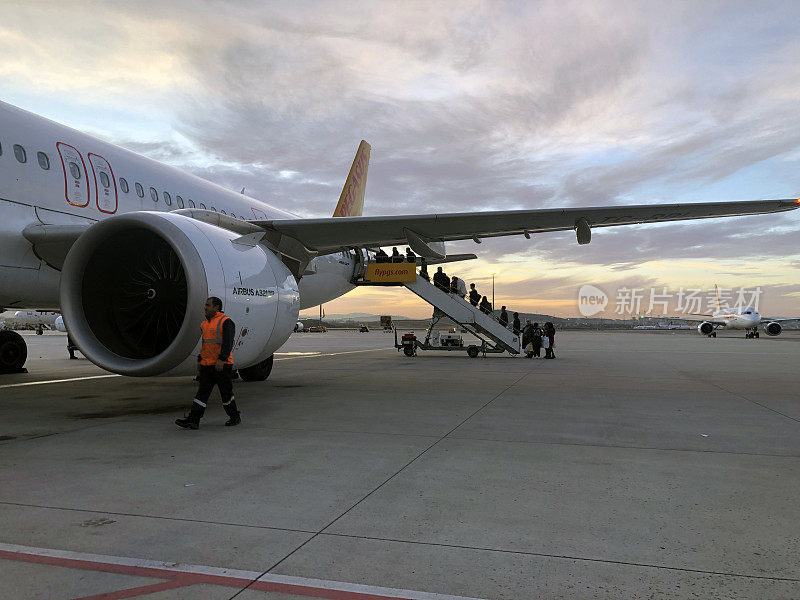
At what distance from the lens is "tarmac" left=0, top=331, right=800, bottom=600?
2.58m

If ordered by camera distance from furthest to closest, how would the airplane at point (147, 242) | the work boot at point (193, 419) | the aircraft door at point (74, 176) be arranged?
the aircraft door at point (74, 176), the airplane at point (147, 242), the work boot at point (193, 419)

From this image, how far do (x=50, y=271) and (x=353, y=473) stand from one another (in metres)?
5.51

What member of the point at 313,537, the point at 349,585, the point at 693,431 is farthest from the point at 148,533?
the point at 693,431

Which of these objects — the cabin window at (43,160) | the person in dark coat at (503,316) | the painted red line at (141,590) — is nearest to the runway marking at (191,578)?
the painted red line at (141,590)

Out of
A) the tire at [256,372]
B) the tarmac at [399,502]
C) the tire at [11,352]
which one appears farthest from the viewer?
the tire at [11,352]

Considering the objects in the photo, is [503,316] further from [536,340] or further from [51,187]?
[51,187]

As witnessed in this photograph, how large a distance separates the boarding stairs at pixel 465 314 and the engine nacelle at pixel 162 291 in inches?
448

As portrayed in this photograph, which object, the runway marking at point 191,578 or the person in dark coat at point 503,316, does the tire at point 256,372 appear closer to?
the runway marking at point 191,578

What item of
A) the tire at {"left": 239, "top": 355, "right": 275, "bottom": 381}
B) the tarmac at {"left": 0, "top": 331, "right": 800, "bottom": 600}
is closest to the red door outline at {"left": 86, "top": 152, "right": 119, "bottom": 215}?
the tarmac at {"left": 0, "top": 331, "right": 800, "bottom": 600}

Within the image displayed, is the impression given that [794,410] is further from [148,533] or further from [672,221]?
[148,533]

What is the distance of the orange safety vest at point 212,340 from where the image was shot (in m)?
6.10

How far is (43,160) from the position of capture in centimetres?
721

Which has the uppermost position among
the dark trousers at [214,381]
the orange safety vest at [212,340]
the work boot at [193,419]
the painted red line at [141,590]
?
the orange safety vest at [212,340]

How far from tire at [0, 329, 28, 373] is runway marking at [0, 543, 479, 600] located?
1146cm
